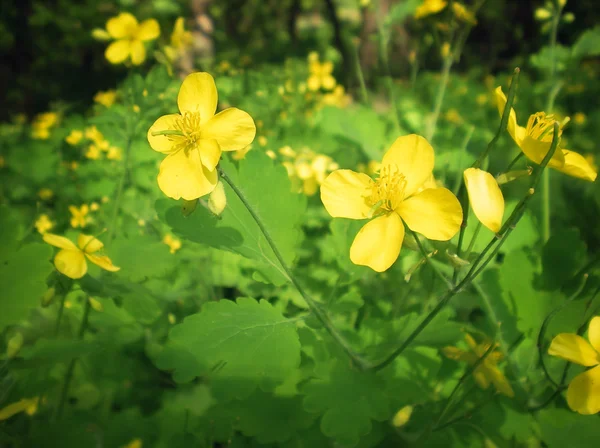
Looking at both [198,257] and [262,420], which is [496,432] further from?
[198,257]

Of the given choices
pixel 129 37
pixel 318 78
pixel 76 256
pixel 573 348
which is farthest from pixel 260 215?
pixel 318 78

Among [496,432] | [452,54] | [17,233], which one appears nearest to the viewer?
[17,233]

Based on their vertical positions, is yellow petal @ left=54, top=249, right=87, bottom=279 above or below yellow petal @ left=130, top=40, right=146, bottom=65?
below

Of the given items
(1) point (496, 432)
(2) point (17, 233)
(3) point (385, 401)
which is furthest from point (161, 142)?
(1) point (496, 432)

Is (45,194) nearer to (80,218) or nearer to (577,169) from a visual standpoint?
(80,218)

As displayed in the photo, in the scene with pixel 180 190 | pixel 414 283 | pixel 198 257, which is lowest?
pixel 198 257

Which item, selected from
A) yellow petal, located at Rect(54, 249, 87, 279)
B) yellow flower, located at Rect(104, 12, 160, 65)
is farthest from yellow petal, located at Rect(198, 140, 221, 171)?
yellow flower, located at Rect(104, 12, 160, 65)

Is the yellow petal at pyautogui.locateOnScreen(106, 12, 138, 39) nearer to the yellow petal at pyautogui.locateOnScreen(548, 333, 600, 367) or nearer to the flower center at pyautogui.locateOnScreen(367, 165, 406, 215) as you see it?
the flower center at pyautogui.locateOnScreen(367, 165, 406, 215)

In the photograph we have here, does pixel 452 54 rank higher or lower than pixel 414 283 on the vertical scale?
higher
